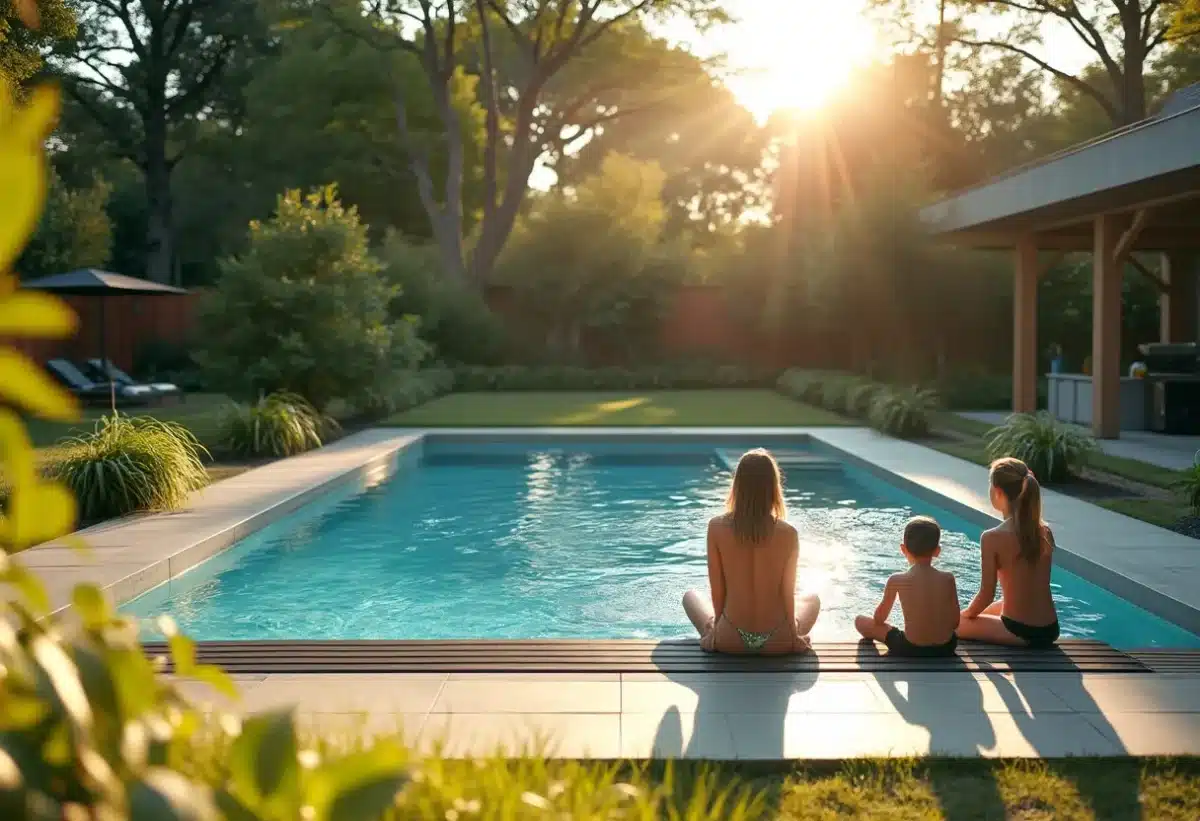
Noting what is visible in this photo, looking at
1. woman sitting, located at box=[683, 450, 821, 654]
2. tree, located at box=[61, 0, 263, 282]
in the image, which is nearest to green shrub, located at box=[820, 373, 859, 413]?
woman sitting, located at box=[683, 450, 821, 654]

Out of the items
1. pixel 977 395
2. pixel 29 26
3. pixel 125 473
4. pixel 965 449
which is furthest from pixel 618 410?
pixel 29 26

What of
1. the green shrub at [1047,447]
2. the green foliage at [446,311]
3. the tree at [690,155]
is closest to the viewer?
the green shrub at [1047,447]

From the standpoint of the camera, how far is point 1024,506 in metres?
5.51

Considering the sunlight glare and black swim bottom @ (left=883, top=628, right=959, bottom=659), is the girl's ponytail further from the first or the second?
the sunlight glare

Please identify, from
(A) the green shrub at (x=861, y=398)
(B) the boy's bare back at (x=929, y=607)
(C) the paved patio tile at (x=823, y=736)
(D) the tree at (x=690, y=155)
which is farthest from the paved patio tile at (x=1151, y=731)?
(D) the tree at (x=690, y=155)

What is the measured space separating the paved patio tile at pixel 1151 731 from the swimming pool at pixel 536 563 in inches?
73.9

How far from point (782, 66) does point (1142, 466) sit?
19583mm

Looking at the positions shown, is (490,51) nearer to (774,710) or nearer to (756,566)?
(756,566)

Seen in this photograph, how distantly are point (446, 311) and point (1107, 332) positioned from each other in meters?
15.3

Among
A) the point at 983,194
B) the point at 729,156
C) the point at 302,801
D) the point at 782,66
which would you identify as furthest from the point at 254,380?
the point at 729,156

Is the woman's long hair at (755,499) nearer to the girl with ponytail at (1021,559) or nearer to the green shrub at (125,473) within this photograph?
the girl with ponytail at (1021,559)

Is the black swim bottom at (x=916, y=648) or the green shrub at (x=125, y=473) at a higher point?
the green shrub at (x=125, y=473)

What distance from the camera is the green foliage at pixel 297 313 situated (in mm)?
15234

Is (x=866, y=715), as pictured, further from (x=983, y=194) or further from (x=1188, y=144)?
(x=983, y=194)
